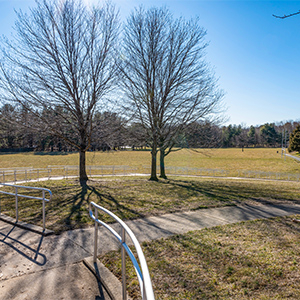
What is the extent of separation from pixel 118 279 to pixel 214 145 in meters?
16.3

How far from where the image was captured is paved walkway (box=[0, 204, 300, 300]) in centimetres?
294

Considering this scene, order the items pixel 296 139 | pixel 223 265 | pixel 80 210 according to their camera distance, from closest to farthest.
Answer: pixel 223 265, pixel 80 210, pixel 296 139

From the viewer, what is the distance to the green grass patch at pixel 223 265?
298cm

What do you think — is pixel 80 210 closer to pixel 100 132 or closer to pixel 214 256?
pixel 214 256

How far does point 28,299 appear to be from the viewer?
274cm

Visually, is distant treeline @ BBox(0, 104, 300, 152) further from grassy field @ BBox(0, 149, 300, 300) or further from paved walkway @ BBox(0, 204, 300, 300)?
paved walkway @ BBox(0, 204, 300, 300)

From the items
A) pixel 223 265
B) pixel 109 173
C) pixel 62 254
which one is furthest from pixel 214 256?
pixel 109 173

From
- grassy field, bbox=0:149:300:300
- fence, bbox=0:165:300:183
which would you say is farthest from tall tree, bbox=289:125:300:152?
grassy field, bbox=0:149:300:300

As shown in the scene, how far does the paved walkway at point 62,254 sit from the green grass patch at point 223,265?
435 mm

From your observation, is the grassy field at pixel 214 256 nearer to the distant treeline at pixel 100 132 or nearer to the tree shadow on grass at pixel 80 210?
the tree shadow on grass at pixel 80 210

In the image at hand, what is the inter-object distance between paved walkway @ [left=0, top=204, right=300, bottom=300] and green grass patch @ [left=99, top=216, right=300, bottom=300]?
1.43 ft

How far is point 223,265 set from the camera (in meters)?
3.65

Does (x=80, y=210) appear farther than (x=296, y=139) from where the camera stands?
No

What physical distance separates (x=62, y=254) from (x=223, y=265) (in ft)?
8.33
